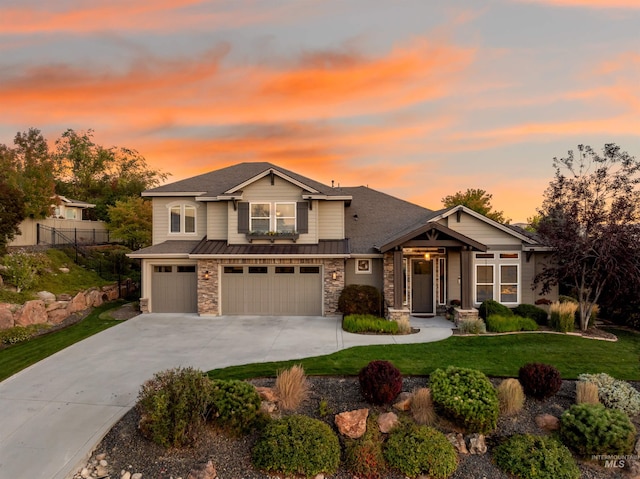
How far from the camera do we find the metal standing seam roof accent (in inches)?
532

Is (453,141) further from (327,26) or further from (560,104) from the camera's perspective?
(327,26)

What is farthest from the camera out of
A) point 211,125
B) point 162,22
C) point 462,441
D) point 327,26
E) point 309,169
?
point 309,169

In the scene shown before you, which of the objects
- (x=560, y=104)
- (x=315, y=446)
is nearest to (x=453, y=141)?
(x=560, y=104)

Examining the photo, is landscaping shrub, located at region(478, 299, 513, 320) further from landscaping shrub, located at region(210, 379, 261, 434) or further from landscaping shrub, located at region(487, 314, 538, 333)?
landscaping shrub, located at region(210, 379, 261, 434)

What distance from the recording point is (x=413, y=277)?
14.2 meters

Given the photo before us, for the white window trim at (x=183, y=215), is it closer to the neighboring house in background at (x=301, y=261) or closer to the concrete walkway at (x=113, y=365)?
the neighboring house in background at (x=301, y=261)

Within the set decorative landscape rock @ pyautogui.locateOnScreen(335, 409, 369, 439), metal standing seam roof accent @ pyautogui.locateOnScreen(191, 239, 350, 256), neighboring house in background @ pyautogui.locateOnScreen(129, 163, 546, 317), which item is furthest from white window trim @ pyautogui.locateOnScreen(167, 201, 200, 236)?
decorative landscape rock @ pyautogui.locateOnScreen(335, 409, 369, 439)

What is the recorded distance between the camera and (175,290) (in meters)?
14.5

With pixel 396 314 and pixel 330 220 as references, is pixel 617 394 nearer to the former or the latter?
pixel 396 314

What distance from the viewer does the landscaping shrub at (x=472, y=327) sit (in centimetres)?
1123

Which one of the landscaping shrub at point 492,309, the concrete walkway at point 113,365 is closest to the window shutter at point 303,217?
the concrete walkway at point 113,365

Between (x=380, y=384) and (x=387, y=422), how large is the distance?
0.59m

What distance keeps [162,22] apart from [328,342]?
11568mm

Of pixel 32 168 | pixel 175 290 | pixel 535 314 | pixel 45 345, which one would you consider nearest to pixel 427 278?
pixel 535 314
